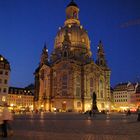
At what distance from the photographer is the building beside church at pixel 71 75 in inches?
4348

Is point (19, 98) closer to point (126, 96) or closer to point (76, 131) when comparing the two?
point (126, 96)

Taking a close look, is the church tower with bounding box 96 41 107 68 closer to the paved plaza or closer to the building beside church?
the building beside church

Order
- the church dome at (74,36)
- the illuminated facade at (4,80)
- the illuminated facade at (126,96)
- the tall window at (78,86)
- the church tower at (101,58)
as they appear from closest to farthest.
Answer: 1. the illuminated facade at (4,80)
2. the tall window at (78,86)
3. the church dome at (74,36)
4. the church tower at (101,58)
5. the illuminated facade at (126,96)

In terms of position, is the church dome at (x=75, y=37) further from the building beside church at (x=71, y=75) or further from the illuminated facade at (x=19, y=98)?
the illuminated facade at (x=19, y=98)

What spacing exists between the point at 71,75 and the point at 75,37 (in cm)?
2366

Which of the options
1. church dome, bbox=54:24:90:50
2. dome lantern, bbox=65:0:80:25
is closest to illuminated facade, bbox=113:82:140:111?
church dome, bbox=54:24:90:50

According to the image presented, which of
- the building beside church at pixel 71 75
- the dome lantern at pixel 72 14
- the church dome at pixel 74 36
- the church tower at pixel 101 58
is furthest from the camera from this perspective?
the dome lantern at pixel 72 14

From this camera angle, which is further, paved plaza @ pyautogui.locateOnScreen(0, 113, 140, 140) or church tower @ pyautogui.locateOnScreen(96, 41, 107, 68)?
church tower @ pyautogui.locateOnScreen(96, 41, 107, 68)

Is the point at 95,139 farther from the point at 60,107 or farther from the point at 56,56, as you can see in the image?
the point at 56,56

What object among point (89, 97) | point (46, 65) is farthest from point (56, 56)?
point (89, 97)

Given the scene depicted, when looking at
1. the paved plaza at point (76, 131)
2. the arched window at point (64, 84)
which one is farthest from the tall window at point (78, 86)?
the paved plaza at point (76, 131)

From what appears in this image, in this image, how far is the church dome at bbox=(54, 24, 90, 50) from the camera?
12606 cm

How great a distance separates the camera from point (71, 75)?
364 ft

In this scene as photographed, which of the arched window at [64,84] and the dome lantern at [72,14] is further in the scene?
the dome lantern at [72,14]
